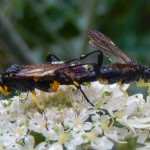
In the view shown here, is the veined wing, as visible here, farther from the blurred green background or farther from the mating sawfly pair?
the blurred green background

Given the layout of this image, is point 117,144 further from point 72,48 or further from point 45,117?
point 72,48

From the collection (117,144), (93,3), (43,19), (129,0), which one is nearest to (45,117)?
(117,144)

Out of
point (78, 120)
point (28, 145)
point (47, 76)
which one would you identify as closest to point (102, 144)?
point (78, 120)

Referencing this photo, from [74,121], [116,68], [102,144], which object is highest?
[116,68]

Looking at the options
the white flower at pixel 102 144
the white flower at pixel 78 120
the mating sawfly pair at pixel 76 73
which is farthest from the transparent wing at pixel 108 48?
the white flower at pixel 102 144

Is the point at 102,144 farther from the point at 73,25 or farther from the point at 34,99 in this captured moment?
the point at 73,25

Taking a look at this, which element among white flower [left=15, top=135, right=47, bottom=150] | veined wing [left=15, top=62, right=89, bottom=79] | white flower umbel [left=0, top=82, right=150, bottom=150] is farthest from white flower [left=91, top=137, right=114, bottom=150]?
veined wing [left=15, top=62, right=89, bottom=79]
